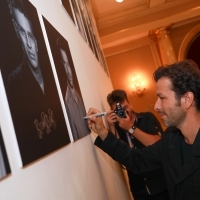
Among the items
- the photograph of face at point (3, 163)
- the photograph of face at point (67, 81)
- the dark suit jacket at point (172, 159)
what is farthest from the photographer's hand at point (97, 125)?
the photograph of face at point (3, 163)

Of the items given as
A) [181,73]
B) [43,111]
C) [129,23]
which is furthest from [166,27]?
[43,111]

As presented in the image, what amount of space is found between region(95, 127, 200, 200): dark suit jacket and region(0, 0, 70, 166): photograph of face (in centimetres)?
72

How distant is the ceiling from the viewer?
18.5 ft

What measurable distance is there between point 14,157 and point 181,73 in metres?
1.09

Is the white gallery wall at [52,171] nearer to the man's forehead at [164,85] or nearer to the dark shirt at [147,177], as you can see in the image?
the man's forehead at [164,85]

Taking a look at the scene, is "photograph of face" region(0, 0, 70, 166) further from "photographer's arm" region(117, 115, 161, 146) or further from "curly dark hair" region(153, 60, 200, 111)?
"photographer's arm" region(117, 115, 161, 146)

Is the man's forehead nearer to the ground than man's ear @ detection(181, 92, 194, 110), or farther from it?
farther from it

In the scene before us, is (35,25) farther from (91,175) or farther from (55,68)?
(91,175)

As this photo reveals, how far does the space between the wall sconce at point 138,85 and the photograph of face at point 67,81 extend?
491 centimetres

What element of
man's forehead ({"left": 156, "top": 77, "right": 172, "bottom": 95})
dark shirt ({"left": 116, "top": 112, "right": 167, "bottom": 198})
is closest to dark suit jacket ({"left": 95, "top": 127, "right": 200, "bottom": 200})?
man's forehead ({"left": 156, "top": 77, "right": 172, "bottom": 95})

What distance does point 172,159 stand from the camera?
1.41m

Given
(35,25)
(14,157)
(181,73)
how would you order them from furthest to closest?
(181,73), (35,25), (14,157)

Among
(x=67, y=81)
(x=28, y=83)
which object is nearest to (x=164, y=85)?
(x=67, y=81)

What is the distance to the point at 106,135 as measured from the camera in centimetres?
150
